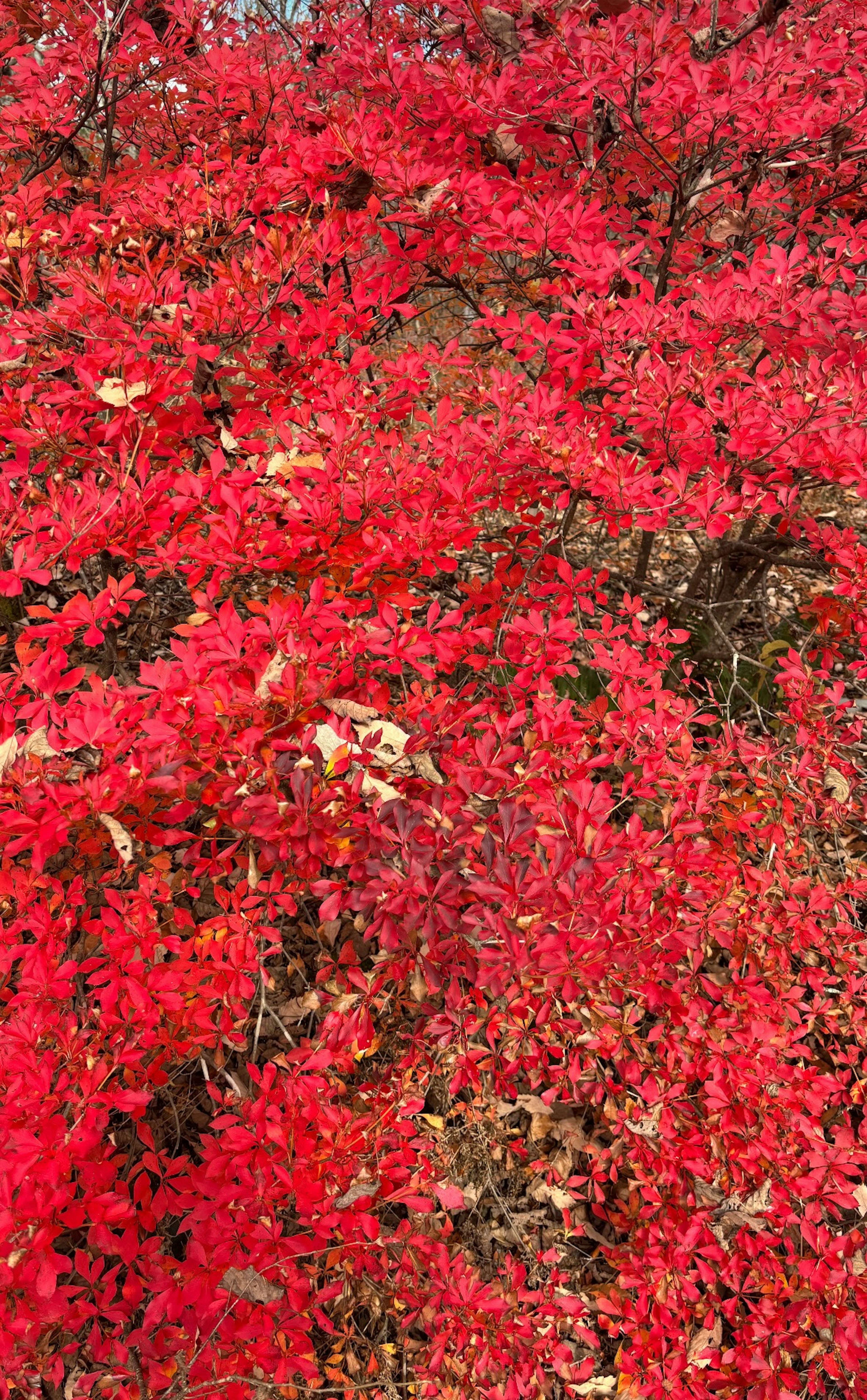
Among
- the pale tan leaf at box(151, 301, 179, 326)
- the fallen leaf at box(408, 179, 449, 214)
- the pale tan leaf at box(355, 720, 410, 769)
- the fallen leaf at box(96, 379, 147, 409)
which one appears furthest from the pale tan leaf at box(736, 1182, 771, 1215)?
the fallen leaf at box(408, 179, 449, 214)

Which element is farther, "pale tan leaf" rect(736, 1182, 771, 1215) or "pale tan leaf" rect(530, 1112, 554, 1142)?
"pale tan leaf" rect(530, 1112, 554, 1142)

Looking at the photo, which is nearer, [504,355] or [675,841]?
[675,841]

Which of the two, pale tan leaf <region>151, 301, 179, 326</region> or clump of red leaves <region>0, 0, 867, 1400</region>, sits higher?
pale tan leaf <region>151, 301, 179, 326</region>

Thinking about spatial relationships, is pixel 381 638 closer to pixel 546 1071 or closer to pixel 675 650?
pixel 546 1071

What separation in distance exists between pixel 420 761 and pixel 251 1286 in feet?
3.72

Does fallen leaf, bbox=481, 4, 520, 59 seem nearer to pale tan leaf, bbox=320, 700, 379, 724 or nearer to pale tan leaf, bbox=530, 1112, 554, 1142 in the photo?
pale tan leaf, bbox=320, 700, 379, 724

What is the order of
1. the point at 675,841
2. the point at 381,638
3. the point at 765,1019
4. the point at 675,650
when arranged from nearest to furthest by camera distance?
1. the point at 381,638
2. the point at 675,841
3. the point at 765,1019
4. the point at 675,650

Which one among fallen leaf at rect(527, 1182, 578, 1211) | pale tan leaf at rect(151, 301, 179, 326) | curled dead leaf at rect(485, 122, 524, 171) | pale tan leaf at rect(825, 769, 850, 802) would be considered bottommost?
fallen leaf at rect(527, 1182, 578, 1211)

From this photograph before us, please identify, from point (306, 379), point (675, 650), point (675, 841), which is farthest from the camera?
point (675, 650)

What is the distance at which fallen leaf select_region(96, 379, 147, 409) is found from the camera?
6.27 feet

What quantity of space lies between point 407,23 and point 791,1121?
406 cm

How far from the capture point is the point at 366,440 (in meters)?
2.01

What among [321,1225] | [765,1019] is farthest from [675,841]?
[321,1225]

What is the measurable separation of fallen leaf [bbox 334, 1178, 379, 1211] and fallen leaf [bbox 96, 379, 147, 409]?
1.75 metres
